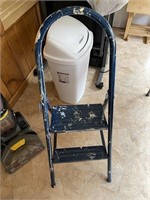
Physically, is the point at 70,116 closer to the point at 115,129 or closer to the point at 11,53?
the point at 115,129

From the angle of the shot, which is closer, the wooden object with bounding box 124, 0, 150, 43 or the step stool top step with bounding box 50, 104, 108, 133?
the step stool top step with bounding box 50, 104, 108, 133

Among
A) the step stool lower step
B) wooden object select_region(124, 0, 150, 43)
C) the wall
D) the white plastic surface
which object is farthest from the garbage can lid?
the wall

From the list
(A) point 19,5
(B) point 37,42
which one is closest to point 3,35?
(A) point 19,5

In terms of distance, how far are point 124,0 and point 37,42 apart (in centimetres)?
68

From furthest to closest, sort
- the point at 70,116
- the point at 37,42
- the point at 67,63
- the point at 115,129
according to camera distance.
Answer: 1. the point at 115,129
2. the point at 67,63
3. the point at 70,116
4. the point at 37,42

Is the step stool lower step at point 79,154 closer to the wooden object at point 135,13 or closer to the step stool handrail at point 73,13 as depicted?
the step stool handrail at point 73,13

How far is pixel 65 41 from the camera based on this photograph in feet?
3.61

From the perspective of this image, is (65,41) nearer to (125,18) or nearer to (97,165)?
(97,165)

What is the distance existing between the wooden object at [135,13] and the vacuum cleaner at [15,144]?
65.3 inches

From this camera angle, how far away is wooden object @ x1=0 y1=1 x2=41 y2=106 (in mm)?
1344

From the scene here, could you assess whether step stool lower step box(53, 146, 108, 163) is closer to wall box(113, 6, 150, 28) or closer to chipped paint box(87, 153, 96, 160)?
chipped paint box(87, 153, 96, 160)

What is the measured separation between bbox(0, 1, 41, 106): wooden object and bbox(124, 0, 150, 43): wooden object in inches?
40.1

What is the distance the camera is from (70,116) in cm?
99

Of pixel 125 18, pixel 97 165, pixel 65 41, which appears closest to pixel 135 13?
pixel 125 18
